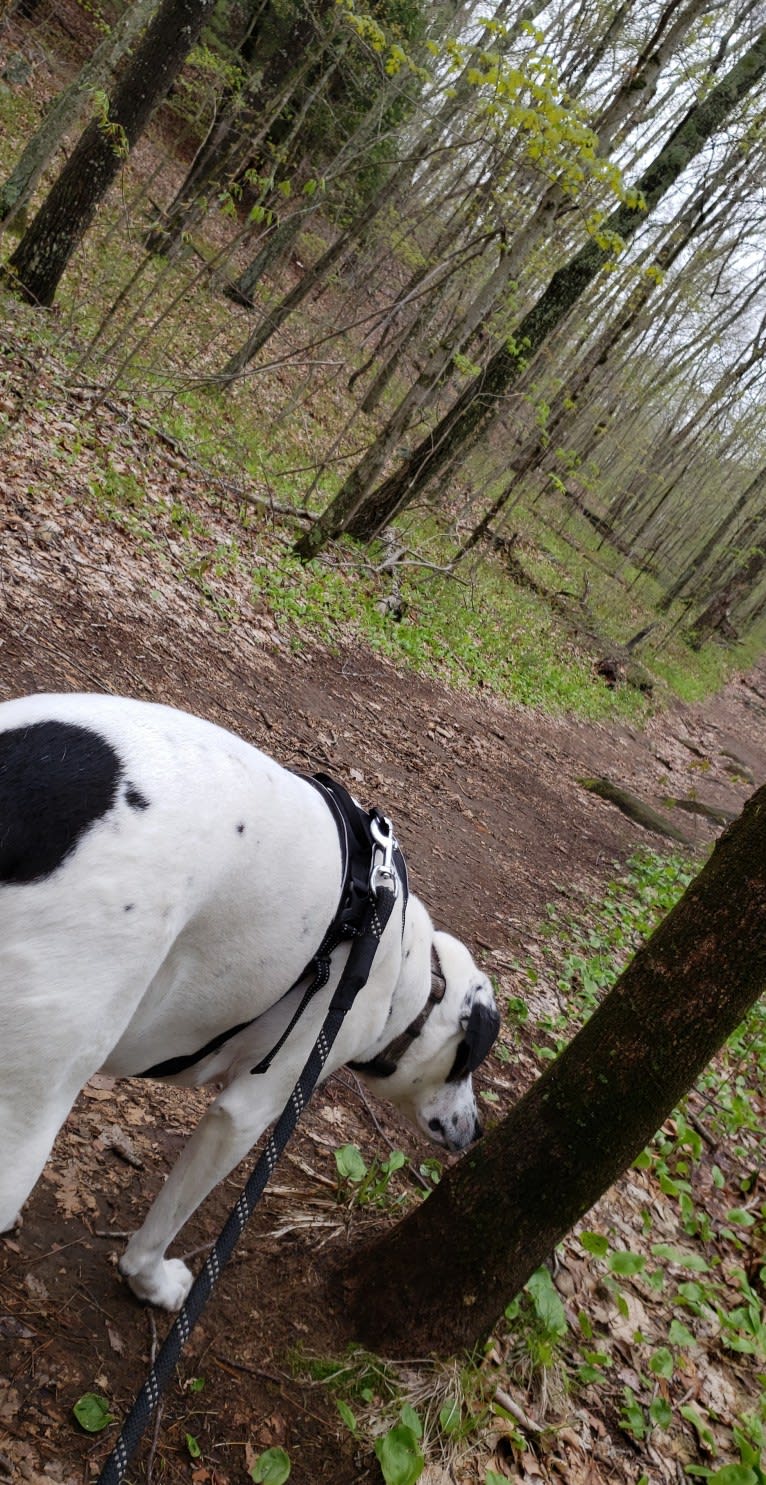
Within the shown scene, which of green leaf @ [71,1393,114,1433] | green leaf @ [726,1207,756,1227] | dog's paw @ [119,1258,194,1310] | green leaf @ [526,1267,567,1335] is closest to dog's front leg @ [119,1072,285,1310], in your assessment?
Result: dog's paw @ [119,1258,194,1310]

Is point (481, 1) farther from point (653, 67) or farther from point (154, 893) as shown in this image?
point (154, 893)

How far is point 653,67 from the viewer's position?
36.5 feet

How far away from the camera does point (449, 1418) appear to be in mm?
2627

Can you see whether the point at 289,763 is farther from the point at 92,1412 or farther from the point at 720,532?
the point at 720,532

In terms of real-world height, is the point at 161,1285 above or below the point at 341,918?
below

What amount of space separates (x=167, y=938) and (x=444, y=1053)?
1.53 meters

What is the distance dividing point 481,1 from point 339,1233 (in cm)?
2984

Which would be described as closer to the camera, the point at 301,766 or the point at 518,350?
the point at 301,766

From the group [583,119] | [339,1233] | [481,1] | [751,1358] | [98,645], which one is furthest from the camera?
[481,1]

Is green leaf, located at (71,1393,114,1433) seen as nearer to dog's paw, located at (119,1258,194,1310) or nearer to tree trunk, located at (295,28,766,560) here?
dog's paw, located at (119,1258,194,1310)

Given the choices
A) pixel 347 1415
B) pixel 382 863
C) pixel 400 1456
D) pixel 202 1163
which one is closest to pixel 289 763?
pixel 382 863

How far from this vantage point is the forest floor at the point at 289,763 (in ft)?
8.17

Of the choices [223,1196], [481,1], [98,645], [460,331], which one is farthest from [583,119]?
[481,1]

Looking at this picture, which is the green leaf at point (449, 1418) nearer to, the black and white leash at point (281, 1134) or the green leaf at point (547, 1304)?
the green leaf at point (547, 1304)
